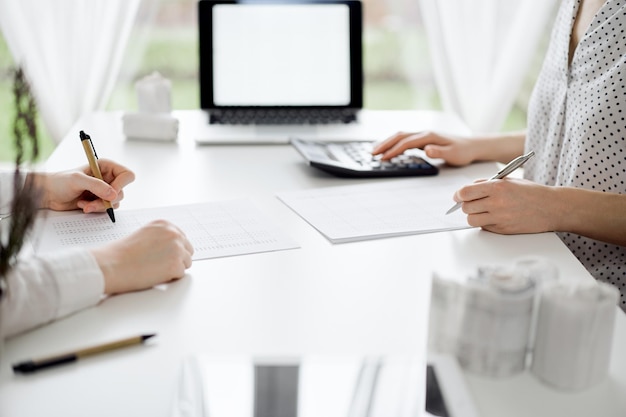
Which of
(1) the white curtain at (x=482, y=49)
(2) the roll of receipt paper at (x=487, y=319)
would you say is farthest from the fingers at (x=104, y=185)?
(1) the white curtain at (x=482, y=49)

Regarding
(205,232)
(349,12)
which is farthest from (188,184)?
(349,12)

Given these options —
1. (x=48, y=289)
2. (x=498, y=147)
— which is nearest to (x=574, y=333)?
(x=48, y=289)

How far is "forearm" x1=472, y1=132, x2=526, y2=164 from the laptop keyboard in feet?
1.29

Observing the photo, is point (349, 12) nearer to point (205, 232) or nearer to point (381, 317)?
point (205, 232)

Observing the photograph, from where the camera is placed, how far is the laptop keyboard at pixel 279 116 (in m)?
1.87

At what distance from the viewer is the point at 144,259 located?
100 cm

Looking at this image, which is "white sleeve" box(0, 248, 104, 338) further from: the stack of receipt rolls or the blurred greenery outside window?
the blurred greenery outside window

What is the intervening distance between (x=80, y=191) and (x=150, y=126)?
0.49m

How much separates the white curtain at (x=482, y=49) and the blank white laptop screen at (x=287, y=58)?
700 millimetres

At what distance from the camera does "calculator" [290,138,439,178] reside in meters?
1.51

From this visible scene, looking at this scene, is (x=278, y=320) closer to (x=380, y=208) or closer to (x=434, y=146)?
(x=380, y=208)

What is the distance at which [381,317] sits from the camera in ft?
3.14

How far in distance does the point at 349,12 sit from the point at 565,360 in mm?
1281

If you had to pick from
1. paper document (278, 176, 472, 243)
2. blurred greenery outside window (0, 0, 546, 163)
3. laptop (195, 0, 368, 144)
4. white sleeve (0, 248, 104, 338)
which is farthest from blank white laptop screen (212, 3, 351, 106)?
white sleeve (0, 248, 104, 338)
